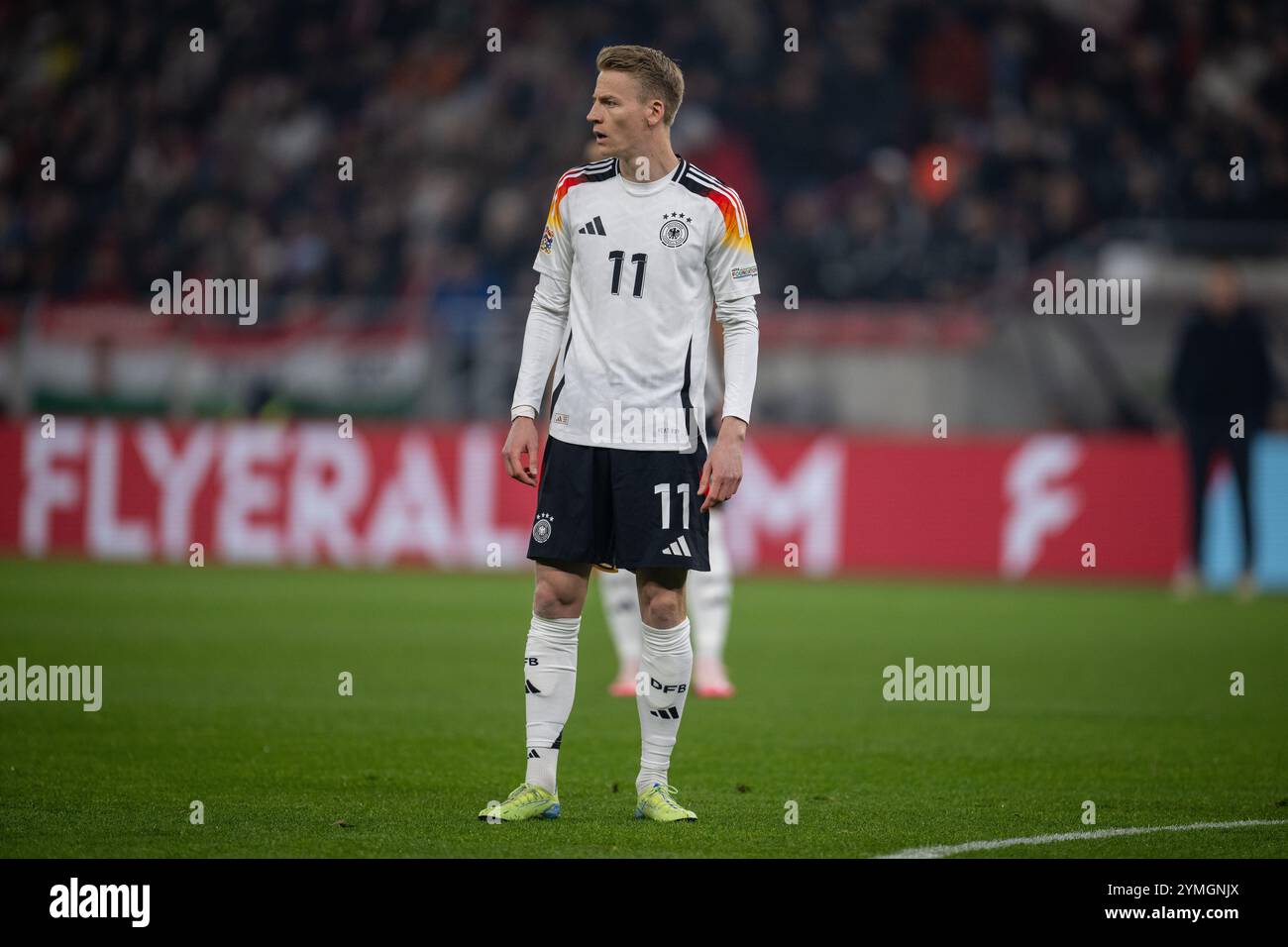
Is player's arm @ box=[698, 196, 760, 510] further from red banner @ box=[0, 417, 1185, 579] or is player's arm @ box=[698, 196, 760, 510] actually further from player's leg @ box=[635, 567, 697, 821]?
red banner @ box=[0, 417, 1185, 579]

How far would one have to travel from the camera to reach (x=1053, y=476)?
1633 centimetres

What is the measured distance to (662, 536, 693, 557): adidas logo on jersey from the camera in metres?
5.52

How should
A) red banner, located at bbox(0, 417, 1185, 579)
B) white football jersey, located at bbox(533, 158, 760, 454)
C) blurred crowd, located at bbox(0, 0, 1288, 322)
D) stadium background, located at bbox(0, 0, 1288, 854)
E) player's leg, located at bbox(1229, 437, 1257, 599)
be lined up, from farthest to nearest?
blurred crowd, located at bbox(0, 0, 1288, 322) → red banner, located at bbox(0, 417, 1185, 579) → stadium background, located at bbox(0, 0, 1288, 854) → player's leg, located at bbox(1229, 437, 1257, 599) → white football jersey, located at bbox(533, 158, 760, 454)

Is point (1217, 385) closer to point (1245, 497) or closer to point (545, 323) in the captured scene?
point (1245, 497)

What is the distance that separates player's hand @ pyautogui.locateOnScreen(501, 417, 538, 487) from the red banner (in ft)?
35.7

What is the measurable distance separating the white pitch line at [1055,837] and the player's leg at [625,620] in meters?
3.49

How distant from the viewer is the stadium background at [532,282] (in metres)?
16.2

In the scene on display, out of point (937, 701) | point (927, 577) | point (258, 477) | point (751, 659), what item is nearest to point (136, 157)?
point (258, 477)

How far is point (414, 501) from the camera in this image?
1711 centimetres

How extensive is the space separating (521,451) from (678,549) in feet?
1.85

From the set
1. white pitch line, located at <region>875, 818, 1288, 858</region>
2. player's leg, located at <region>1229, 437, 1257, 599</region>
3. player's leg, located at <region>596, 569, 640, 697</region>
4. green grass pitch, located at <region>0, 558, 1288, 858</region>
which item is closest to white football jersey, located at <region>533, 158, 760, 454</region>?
green grass pitch, located at <region>0, 558, 1288, 858</region>

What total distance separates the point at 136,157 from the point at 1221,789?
18.7 metres

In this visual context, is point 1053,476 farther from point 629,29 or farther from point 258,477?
point 629,29

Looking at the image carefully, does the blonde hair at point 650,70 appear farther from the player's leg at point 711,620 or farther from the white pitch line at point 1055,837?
the player's leg at point 711,620
